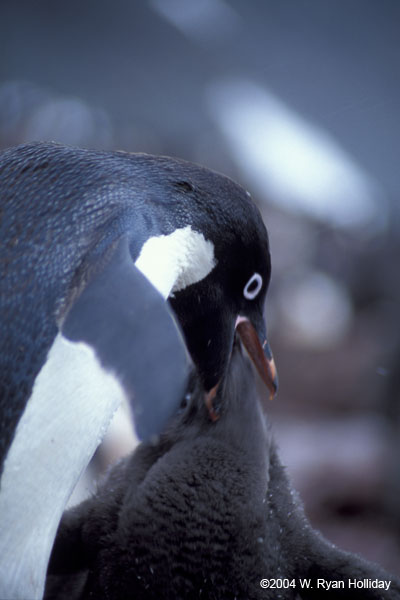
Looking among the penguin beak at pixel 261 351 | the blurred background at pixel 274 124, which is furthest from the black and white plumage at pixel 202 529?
the blurred background at pixel 274 124

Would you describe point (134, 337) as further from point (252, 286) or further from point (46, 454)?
point (252, 286)

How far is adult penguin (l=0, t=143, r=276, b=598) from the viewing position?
1.96 feet

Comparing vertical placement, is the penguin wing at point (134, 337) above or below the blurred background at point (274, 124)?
above

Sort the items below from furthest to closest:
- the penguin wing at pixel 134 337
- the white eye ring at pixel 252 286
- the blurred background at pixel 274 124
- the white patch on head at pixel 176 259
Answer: the blurred background at pixel 274 124
the white eye ring at pixel 252 286
the white patch on head at pixel 176 259
the penguin wing at pixel 134 337

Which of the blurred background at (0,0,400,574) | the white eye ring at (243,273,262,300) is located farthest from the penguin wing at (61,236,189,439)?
the blurred background at (0,0,400,574)

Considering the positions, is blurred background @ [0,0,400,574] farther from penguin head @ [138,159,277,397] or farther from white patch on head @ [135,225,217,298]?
white patch on head @ [135,225,217,298]

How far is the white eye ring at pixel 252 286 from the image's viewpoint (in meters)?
0.90

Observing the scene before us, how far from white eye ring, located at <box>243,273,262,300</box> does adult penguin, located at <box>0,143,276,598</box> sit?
0.12 metres

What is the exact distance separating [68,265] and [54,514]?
0.26m

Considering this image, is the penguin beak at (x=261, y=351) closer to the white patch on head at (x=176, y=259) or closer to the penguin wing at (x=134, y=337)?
the white patch on head at (x=176, y=259)

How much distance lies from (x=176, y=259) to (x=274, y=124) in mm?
4657

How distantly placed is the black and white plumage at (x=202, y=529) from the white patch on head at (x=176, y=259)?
196 mm

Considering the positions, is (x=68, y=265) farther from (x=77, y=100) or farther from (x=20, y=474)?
(x=77, y=100)

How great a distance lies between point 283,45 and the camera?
3.77 meters
